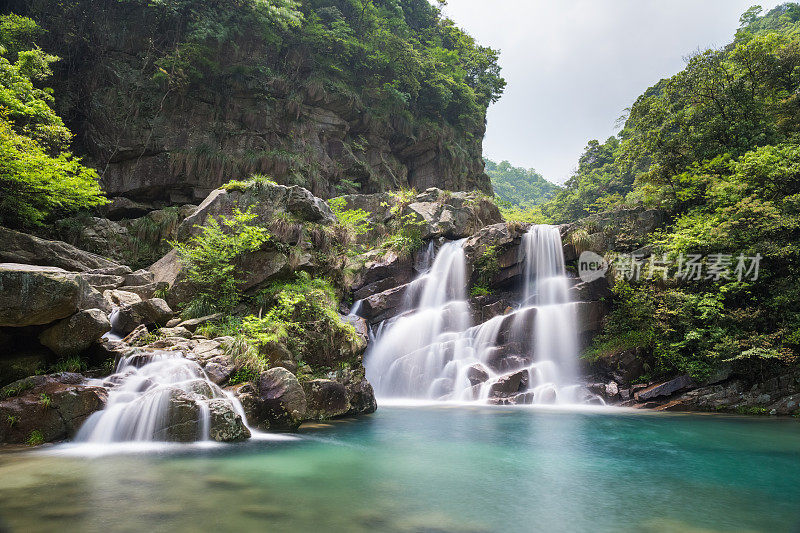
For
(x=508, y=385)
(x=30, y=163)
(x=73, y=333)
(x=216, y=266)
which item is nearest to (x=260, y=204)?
(x=216, y=266)

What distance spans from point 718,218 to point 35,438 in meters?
17.1

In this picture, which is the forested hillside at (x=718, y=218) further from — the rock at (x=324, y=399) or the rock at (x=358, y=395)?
the rock at (x=324, y=399)

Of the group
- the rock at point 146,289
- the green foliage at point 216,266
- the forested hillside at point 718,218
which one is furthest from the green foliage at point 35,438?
the forested hillside at point 718,218

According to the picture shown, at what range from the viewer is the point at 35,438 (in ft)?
19.2

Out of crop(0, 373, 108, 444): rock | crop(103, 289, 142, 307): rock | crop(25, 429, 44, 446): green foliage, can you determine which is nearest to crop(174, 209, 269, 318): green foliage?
crop(103, 289, 142, 307): rock

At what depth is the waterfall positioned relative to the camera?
1298 centimetres

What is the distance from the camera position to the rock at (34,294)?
6129 millimetres

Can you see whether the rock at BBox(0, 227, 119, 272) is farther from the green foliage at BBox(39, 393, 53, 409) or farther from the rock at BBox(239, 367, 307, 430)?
the rock at BBox(239, 367, 307, 430)

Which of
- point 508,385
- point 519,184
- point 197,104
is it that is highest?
point 519,184

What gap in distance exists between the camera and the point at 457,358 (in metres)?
13.7

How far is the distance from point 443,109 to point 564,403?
23.7m

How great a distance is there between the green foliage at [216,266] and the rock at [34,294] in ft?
10.4

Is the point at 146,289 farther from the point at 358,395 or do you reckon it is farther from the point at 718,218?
the point at 718,218

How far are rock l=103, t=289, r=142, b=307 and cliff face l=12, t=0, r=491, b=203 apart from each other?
39.5 ft
